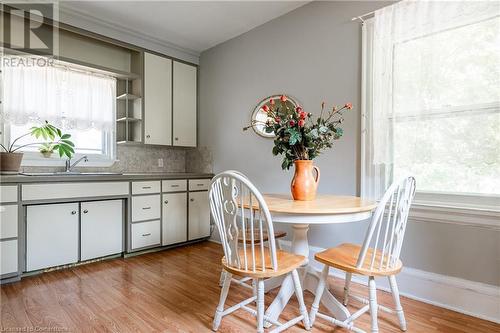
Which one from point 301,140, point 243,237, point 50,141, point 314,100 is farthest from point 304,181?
point 50,141

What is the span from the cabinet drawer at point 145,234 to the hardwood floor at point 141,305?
37cm

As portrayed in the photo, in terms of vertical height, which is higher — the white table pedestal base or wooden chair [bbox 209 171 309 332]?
wooden chair [bbox 209 171 309 332]

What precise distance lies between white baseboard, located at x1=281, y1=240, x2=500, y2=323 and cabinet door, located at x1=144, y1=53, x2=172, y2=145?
2.83 metres

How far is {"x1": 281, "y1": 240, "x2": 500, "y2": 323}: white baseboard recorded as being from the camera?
1.86 meters

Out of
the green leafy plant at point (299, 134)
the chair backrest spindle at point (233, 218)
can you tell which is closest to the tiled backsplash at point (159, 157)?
the green leafy plant at point (299, 134)

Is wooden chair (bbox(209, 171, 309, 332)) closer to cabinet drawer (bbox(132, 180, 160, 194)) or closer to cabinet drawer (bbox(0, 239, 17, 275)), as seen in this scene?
cabinet drawer (bbox(132, 180, 160, 194))

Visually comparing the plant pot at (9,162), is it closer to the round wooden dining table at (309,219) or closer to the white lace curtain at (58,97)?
the white lace curtain at (58,97)

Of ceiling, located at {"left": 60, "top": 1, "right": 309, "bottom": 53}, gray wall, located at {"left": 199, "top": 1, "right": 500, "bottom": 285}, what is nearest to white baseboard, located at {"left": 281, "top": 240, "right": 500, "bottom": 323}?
gray wall, located at {"left": 199, "top": 1, "right": 500, "bottom": 285}

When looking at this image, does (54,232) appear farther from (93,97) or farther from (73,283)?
(93,97)

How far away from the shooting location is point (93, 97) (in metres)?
3.37

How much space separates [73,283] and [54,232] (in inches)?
21.2

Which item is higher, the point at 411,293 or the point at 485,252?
the point at 485,252

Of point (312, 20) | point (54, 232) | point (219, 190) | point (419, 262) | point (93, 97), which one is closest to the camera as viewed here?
point (219, 190)

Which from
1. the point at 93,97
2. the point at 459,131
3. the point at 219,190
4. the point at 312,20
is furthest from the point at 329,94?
the point at 93,97
